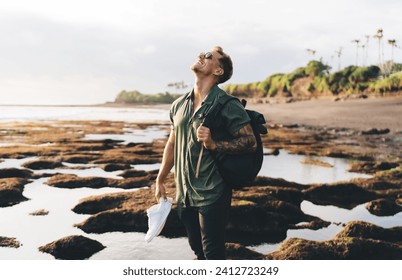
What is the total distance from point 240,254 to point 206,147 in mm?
3363

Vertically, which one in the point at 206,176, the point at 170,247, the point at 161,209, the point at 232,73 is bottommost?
the point at 170,247

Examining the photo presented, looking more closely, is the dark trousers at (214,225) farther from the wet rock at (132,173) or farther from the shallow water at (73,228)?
the wet rock at (132,173)

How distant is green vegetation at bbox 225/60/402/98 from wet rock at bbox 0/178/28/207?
51444mm

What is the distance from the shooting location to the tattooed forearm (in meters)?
4.48

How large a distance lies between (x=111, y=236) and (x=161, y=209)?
3.78 m

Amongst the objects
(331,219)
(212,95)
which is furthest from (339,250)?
(212,95)

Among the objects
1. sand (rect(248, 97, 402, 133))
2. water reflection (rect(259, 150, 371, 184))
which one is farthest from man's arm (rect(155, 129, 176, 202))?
sand (rect(248, 97, 402, 133))

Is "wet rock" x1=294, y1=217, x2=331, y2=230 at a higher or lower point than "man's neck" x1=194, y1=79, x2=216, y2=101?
lower

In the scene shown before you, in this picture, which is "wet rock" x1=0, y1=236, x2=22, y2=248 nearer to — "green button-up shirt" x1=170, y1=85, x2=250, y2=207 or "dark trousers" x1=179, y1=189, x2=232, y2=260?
"green button-up shirt" x1=170, y1=85, x2=250, y2=207

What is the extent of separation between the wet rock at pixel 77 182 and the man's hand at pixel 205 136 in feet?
29.4

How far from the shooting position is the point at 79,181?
13148 mm

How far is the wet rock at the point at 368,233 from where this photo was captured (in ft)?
26.6

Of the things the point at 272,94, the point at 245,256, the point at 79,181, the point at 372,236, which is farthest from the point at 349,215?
the point at 272,94
